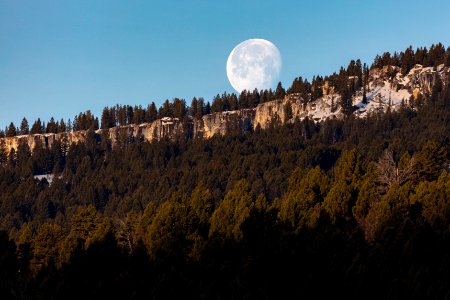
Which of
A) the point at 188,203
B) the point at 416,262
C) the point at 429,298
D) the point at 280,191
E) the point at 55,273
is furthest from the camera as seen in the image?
the point at 280,191

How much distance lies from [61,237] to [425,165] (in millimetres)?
53498

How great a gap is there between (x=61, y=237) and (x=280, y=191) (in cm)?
8245

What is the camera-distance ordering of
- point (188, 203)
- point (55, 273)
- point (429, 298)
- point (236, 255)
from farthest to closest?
point (188, 203), point (236, 255), point (55, 273), point (429, 298)

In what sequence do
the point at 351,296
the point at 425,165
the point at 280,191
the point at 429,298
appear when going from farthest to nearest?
the point at 280,191
the point at 425,165
the point at 351,296
the point at 429,298

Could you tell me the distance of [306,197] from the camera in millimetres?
77625

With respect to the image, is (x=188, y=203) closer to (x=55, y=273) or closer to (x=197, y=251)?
(x=197, y=251)

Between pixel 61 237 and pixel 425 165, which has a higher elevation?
pixel 425 165

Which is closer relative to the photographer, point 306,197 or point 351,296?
point 351,296

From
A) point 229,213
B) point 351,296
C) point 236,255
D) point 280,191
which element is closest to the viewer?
point 351,296

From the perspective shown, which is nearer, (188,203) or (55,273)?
(55,273)

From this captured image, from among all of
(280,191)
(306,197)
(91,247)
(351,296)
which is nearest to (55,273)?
(91,247)

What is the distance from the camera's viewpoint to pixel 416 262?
45.7m

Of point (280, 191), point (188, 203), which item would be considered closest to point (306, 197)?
point (188, 203)

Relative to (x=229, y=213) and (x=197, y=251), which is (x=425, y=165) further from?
(x=197, y=251)
